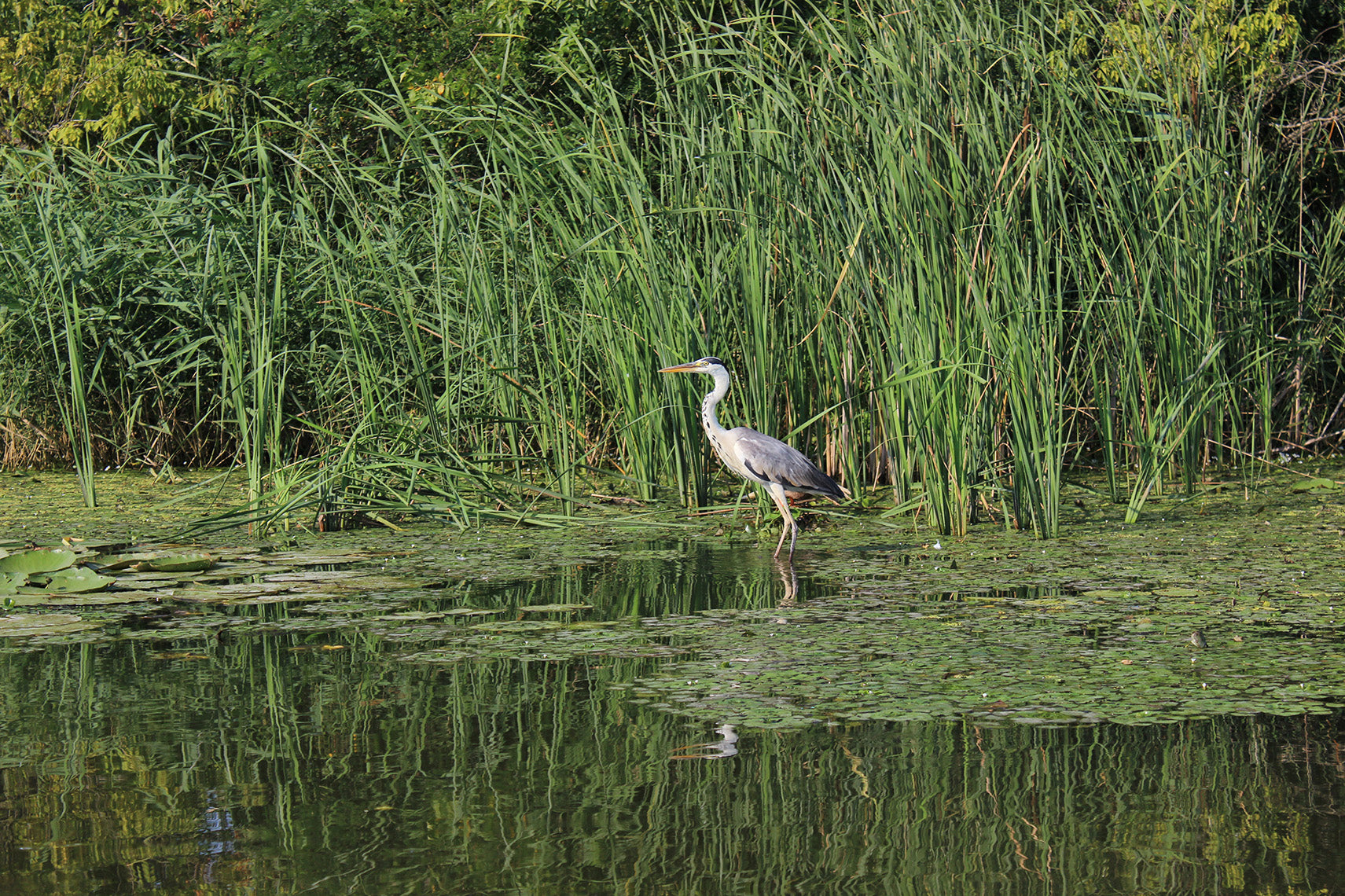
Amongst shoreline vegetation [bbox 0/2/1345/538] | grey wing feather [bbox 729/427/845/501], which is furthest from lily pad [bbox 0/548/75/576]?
grey wing feather [bbox 729/427/845/501]

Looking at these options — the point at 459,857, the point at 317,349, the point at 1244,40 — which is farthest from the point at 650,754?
the point at 1244,40

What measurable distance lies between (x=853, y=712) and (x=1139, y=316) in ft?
10.4

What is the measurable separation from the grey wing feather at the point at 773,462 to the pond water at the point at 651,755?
1.07 metres

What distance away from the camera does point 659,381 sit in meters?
6.30

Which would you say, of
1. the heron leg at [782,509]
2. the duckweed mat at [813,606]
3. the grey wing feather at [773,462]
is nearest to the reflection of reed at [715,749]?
the duckweed mat at [813,606]

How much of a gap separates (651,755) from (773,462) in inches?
106

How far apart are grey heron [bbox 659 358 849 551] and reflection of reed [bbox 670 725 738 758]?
2359mm

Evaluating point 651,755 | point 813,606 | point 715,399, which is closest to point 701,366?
point 715,399

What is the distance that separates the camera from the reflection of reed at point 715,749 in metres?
3.02

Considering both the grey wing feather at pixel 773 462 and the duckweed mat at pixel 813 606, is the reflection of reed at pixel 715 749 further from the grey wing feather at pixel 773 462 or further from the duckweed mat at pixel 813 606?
the grey wing feather at pixel 773 462

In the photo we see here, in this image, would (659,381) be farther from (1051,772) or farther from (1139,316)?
(1051,772)

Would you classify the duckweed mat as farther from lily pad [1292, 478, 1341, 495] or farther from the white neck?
the white neck

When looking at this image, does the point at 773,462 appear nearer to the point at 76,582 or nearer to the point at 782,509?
the point at 782,509

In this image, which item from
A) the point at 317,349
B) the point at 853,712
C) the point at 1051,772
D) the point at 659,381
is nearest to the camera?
the point at 1051,772
